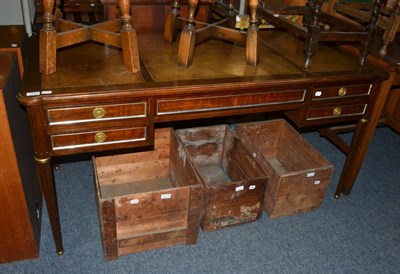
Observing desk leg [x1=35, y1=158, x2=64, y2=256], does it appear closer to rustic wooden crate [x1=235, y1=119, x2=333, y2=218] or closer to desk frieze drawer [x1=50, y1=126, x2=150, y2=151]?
desk frieze drawer [x1=50, y1=126, x2=150, y2=151]

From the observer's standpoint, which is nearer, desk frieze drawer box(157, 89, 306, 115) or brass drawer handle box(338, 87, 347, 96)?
desk frieze drawer box(157, 89, 306, 115)

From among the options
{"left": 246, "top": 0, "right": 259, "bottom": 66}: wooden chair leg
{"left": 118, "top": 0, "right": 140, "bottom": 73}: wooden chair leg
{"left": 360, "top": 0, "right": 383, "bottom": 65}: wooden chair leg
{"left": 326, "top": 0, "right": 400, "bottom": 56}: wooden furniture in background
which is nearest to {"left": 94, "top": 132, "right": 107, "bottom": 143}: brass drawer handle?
{"left": 118, "top": 0, "right": 140, "bottom": 73}: wooden chair leg

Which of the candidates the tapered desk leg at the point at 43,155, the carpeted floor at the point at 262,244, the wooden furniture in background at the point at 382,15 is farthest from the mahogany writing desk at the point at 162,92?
the wooden furniture in background at the point at 382,15

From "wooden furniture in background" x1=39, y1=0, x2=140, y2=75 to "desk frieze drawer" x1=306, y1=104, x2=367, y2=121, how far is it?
0.86m

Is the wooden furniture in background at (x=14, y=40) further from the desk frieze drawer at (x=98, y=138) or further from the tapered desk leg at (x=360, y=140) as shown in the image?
the tapered desk leg at (x=360, y=140)

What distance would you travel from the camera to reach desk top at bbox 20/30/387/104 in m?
1.48

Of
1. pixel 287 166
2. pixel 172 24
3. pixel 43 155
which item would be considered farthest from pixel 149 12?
pixel 287 166

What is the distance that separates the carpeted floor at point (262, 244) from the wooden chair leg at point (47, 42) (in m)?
0.87

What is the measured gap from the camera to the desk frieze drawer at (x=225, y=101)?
157 centimetres

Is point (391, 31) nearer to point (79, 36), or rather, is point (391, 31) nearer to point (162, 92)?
point (162, 92)

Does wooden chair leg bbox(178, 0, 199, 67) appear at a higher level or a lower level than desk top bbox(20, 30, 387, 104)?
higher

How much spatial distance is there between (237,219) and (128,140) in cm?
78

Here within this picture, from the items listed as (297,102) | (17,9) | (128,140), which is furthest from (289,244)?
(17,9)

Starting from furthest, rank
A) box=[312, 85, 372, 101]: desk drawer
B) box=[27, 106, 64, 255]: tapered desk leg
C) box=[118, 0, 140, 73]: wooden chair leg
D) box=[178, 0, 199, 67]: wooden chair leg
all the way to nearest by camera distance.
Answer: box=[312, 85, 372, 101]: desk drawer < box=[178, 0, 199, 67]: wooden chair leg < box=[118, 0, 140, 73]: wooden chair leg < box=[27, 106, 64, 255]: tapered desk leg
